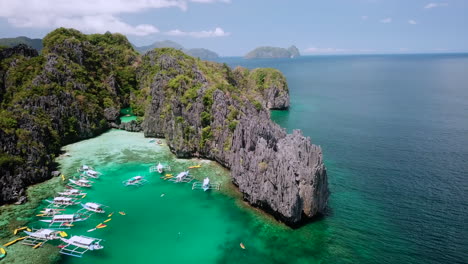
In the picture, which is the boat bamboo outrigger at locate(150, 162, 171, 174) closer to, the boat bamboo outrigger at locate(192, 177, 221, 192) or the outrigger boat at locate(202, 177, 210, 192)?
the boat bamboo outrigger at locate(192, 177, 221, 192)

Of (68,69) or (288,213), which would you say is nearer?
(288,213)

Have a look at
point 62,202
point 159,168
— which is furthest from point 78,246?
point 159,168

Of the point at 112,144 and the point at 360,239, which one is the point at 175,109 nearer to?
the point at 112,144

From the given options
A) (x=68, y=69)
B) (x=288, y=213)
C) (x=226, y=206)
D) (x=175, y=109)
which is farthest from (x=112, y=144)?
(x=288, y=213)

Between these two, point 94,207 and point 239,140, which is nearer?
point 94,207

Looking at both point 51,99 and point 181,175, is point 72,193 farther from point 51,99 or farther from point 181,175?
point 51,99
